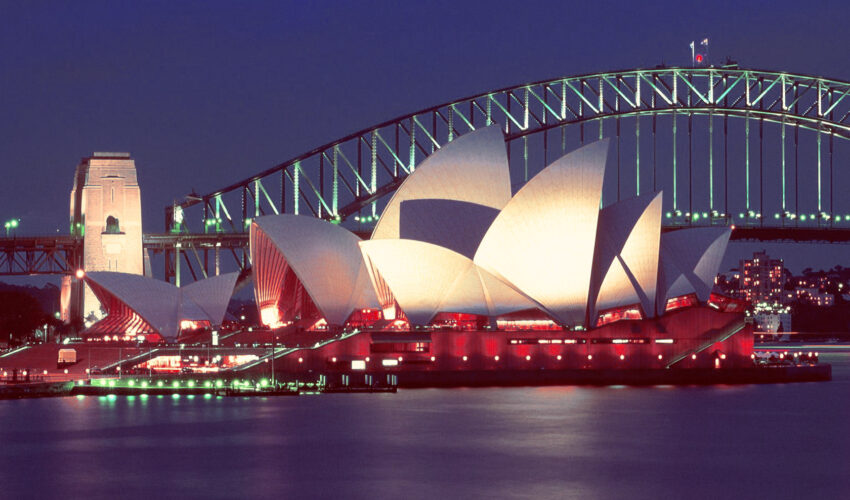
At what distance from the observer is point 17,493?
39.4 metres

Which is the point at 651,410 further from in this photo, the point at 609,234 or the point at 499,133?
the point at 499,133

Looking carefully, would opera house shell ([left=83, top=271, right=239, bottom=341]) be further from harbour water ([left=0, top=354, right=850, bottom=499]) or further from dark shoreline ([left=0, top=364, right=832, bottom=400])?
harbour water ([left=0, top=354, right=850, bottom=499])

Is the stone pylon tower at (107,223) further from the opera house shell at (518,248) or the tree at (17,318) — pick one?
the opera house shell at (518,248)

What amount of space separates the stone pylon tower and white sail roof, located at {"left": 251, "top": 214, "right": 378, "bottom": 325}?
1394 cm

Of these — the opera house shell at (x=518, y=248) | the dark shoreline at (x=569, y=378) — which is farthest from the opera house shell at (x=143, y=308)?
the dark shoreline at (x=569, y=378)

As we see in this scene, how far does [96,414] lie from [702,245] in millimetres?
34365

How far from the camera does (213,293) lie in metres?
89.3

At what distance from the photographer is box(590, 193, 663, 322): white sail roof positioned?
74.5 meters

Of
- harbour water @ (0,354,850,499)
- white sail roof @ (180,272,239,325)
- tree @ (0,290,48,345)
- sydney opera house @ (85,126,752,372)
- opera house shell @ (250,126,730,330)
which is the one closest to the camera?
harbour water @ (0,354,850,499)

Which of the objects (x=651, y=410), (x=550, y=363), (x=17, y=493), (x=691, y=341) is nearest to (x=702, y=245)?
(x=691, y=341)

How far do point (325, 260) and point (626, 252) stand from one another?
1719 centimetres

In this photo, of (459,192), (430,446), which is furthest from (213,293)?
(430,446)

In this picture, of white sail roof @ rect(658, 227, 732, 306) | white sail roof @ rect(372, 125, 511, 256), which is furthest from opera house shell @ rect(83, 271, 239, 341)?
white sail roof @ rect(658, 227, 732, 306)

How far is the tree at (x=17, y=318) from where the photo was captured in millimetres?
98625
